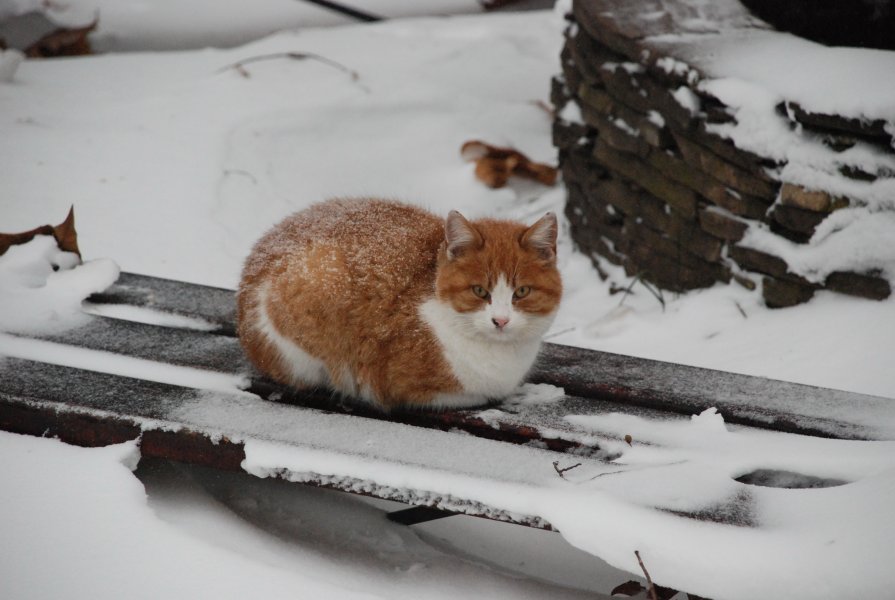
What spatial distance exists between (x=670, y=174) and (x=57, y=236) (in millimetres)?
2509

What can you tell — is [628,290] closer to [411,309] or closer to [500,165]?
[500,165]

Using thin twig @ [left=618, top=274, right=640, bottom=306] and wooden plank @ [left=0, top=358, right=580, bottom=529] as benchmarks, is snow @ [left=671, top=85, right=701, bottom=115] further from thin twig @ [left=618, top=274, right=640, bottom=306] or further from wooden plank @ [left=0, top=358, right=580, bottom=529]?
wooden plank @ [left=0, top=358, right=580, bottom=529]

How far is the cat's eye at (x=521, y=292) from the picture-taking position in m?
2.33

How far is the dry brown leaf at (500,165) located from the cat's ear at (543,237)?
2.59 meters

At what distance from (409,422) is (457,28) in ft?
16.0

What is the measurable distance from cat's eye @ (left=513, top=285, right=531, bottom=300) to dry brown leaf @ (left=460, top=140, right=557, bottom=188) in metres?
2.67

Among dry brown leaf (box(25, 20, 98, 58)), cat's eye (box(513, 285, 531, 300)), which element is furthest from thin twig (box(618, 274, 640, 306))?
dry brown leaf (box(25, 20, 98, 58))

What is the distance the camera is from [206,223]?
4.39m

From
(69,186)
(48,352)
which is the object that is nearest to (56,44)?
(69,186)

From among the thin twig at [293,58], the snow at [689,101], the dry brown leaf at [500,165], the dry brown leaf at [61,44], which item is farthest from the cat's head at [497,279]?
the dry brown leaf at [61,44]

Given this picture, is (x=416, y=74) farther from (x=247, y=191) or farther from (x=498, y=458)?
(x=498, y=458)

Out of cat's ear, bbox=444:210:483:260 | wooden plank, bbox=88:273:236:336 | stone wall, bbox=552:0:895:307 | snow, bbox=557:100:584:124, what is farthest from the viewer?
snow, bbox=557:100:584:124

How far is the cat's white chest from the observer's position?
92.9 inches

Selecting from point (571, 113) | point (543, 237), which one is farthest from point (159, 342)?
point (571, 113)
